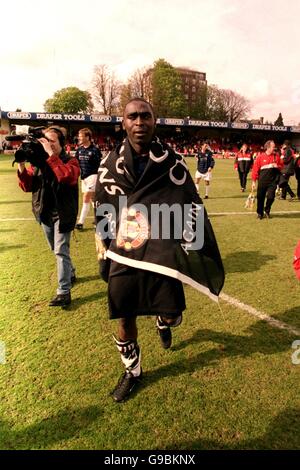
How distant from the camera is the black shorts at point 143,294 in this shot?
8.78ft

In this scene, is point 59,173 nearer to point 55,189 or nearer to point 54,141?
point 55,189

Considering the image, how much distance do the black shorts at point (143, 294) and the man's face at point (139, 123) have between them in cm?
105

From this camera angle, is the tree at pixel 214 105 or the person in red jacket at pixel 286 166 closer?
the person in red jacket at pixel 286 166

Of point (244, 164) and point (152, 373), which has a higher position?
point (244, 164)

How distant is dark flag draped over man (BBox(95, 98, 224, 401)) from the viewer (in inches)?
102

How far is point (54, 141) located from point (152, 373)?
283 cm

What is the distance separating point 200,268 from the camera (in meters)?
2.90


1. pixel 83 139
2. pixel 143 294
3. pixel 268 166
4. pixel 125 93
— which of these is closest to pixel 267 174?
pixel 268 166

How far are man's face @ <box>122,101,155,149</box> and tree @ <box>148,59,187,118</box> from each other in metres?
66.2

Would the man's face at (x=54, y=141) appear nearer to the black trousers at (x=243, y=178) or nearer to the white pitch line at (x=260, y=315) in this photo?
the white pitch line at (x=260, y=315)

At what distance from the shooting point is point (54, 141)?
3934 millimetres

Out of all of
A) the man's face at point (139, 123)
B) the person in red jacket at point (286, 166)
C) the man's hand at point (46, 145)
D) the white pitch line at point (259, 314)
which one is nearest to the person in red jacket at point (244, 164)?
the person in red jacket at point (286, 166)

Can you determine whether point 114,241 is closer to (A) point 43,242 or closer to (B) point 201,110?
(A) point 43,242

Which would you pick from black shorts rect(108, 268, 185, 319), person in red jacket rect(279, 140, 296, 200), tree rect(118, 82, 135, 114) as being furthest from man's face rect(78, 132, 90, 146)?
tree rect(118, 82, 135, 114)
